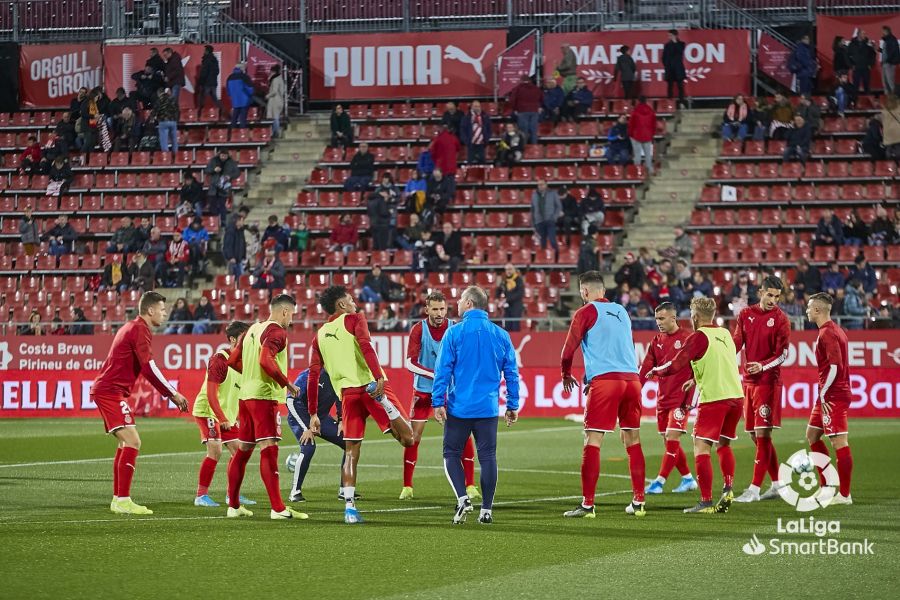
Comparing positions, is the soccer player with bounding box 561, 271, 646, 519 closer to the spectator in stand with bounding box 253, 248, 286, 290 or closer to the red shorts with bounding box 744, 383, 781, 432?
the red shorts with bounding box 744, 383, 781, 432

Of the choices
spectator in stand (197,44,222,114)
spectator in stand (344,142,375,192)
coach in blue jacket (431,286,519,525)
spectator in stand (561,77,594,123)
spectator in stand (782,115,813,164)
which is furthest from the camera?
spectator in stand (197,44,222,114)

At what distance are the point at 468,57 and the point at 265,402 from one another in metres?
31.0

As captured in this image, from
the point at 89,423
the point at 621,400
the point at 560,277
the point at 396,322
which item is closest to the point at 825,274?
the point at 560,277

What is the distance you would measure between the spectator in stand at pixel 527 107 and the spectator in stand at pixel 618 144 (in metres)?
2.23

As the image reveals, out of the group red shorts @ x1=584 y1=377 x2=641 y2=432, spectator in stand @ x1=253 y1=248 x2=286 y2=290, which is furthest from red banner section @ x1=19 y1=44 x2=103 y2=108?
red shorts @ x1=584 y1=377 x2=641 y2=432

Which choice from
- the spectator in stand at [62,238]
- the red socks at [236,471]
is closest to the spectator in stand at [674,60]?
the spectator in stand at [62,238]

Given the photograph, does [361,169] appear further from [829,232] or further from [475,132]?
[829,232]

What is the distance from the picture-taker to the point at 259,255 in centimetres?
3572

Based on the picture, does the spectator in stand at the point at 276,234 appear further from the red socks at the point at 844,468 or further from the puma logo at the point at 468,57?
the red socks at the point at 844,468

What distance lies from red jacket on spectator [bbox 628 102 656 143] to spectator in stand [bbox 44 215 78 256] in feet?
52.4

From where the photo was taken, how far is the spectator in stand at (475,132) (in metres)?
37.6

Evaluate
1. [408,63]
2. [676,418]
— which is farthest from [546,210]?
[676,418]

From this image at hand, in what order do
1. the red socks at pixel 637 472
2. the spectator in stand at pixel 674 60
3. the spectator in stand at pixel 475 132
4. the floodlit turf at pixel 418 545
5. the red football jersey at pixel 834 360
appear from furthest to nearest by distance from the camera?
the spectator in stand at pixel 674 60 → the spectator in stand at pixel 475 132 → the red football jersey at pixel 834 360 → the red socks at pixel 637 472 → the floodlit turf at pixel 418 545

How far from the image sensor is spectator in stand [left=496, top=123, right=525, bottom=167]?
3784 centimetres
